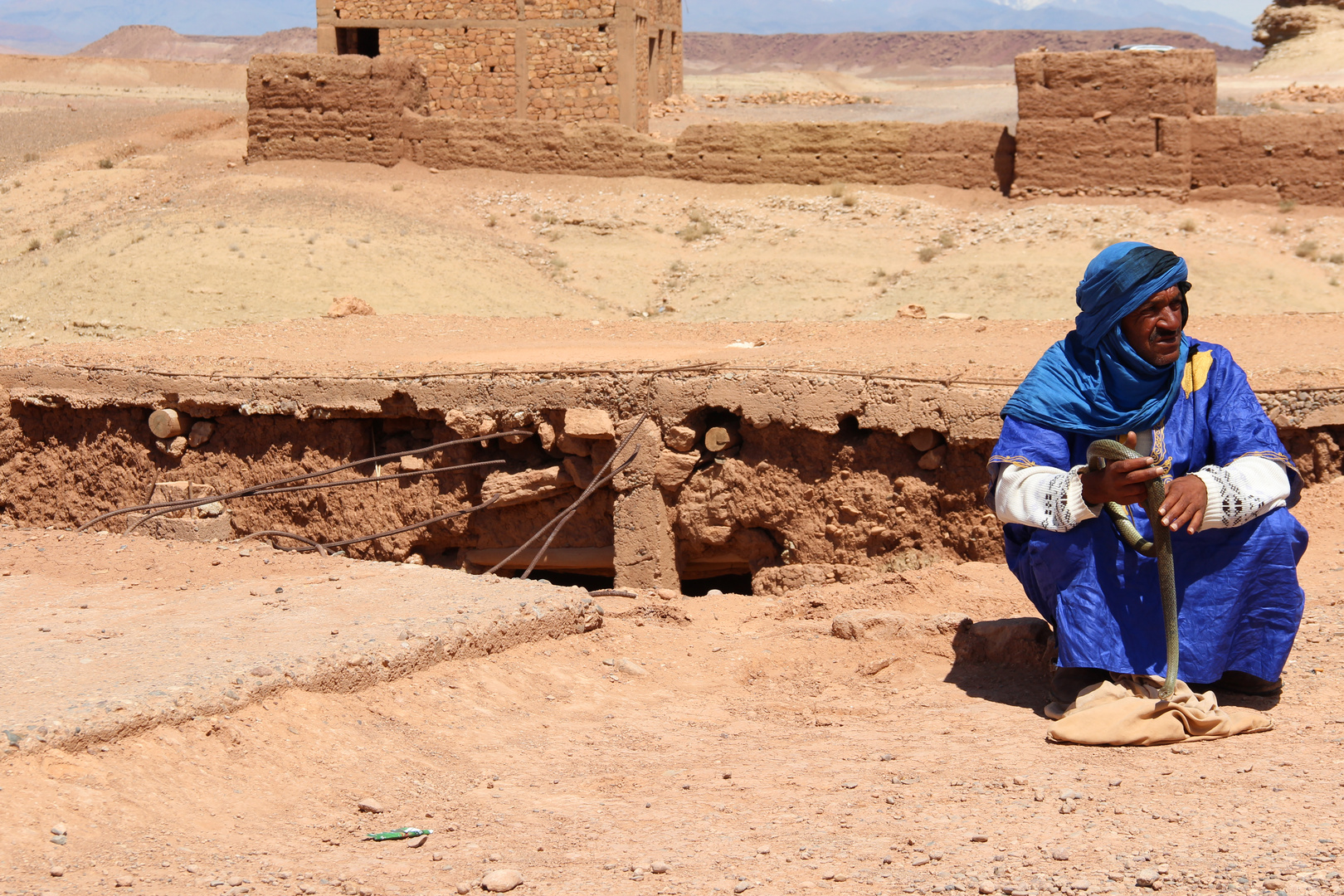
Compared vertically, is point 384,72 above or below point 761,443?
above

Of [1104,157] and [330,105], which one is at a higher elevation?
[330,105]

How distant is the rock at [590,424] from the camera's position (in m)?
6.77

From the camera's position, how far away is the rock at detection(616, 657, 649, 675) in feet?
15.6

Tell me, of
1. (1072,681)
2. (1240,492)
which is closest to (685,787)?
(1072,681)

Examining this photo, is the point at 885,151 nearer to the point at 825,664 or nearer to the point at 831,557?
the point at 831,557

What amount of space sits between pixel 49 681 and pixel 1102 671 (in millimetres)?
3118

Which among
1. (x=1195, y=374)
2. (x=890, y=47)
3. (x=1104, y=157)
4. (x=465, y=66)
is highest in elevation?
(x=890, y=47)

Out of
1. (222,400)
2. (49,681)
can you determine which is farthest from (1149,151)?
(49,681)

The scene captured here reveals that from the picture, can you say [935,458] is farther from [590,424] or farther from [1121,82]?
[1121,82]

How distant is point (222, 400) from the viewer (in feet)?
24.4

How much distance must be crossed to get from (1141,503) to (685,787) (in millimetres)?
1464

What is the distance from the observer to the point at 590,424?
22.2 ft

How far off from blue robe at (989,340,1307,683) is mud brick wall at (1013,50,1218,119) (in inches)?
464

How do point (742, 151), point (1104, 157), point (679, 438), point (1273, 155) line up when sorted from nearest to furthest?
point (679, 438), point (1273, 155), point (1104, 157), point (742, 151)
